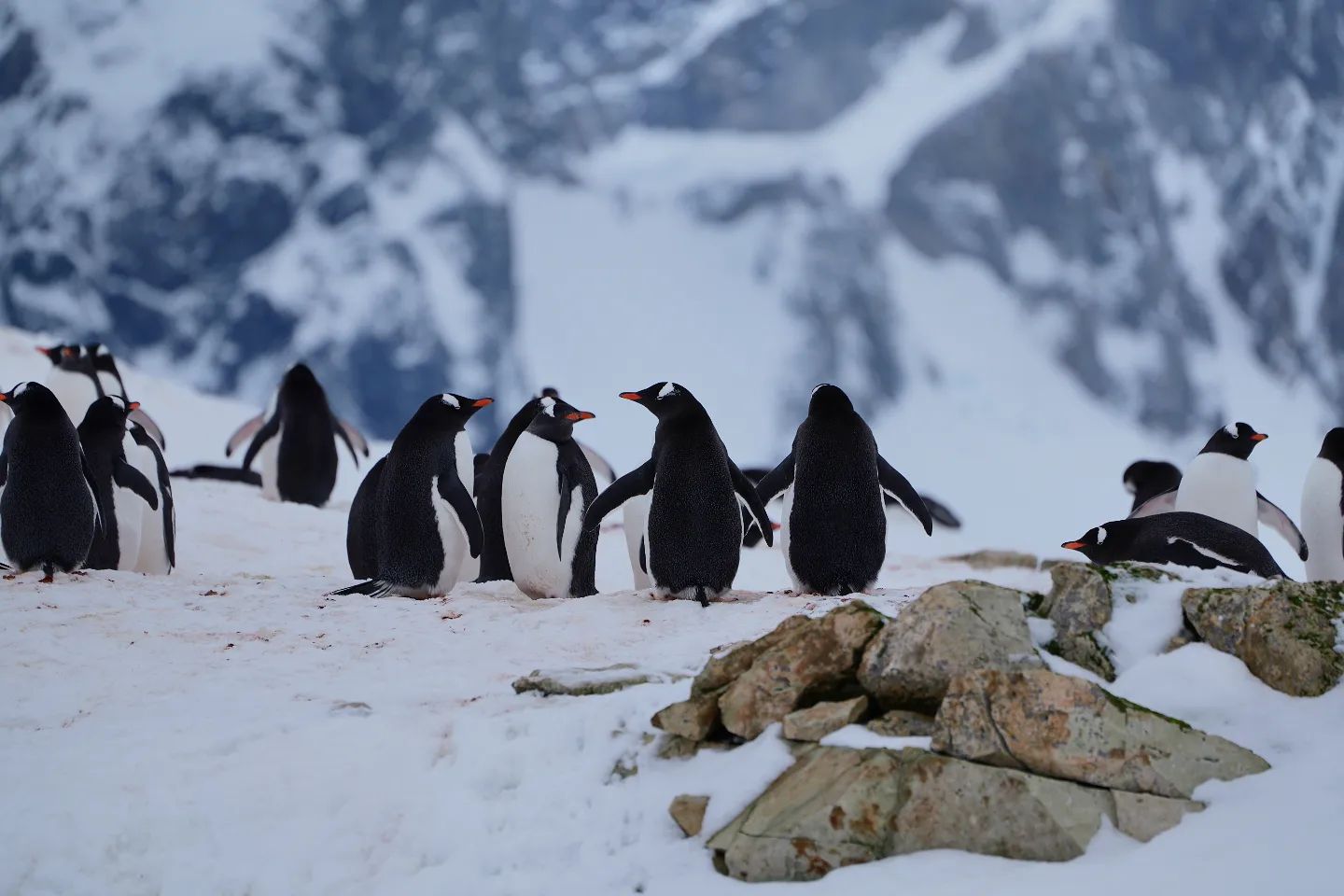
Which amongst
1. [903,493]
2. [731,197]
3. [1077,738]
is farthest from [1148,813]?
[731,197]

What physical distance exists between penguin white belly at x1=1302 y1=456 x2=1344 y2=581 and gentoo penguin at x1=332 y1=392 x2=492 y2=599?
4.45m

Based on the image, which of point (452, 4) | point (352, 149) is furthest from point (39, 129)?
point (452, 4)

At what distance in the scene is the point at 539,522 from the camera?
662cm

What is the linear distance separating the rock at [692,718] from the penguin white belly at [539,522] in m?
2.77

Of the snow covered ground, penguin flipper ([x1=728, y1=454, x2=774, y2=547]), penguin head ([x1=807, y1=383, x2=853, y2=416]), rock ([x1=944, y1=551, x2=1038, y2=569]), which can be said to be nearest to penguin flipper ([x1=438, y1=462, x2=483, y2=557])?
the snow covered ground

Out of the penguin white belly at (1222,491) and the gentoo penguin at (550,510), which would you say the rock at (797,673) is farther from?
the penguin white belly at (1222,491)

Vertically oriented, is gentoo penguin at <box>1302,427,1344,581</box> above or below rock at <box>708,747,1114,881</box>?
above

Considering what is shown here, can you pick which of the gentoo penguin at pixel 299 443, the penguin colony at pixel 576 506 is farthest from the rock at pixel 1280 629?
the gentoo penguin at pixel 299 443

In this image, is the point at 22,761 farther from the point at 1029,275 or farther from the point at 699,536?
the point at 1029,275

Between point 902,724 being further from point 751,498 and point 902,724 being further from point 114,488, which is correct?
point 114,488

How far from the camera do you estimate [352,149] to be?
2514 inches

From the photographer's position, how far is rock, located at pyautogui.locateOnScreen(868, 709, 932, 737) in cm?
354

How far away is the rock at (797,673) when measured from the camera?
148 inches

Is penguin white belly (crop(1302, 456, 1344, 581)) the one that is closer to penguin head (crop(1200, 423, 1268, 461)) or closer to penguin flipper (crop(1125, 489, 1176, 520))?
penguin head (crop(1200, 423, 1268, 461))
